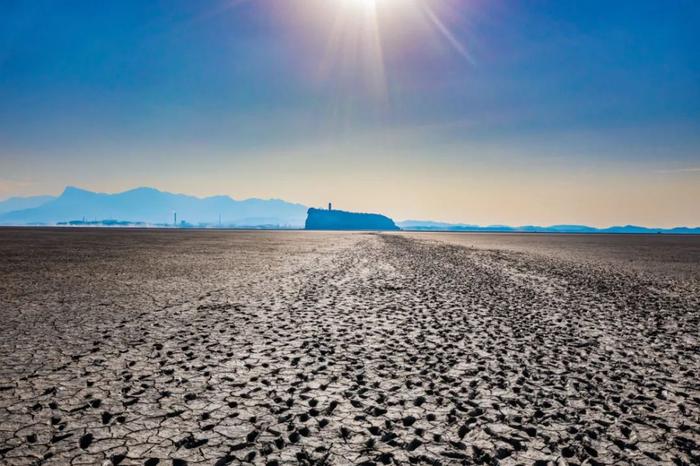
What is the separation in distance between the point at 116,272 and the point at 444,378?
77.4 feet

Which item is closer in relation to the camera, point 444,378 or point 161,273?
point 444,378

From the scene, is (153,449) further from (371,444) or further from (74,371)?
(74,371)

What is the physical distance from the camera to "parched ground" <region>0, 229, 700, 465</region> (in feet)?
18.0

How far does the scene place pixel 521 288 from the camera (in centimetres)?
2119

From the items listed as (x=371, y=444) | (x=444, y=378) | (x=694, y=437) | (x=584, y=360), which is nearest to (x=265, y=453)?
(x=371, y=444)

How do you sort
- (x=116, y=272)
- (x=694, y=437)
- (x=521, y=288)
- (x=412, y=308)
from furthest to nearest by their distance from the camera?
1. (x=116, y=272)
2. (x=521, y=288)
3. (x=412, y=308)
4. (x=694, y=437)

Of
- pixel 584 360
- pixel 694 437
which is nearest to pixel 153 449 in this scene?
pixel 694 437

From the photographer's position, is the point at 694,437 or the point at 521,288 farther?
the point at 521,288

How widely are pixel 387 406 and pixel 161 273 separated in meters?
22.2

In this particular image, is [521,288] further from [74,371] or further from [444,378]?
[74,371]

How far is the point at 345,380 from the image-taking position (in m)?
7.97

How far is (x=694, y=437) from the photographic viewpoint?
232 inches

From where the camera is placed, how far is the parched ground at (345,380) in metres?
5.49

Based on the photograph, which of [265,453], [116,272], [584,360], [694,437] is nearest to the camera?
[265,453]
